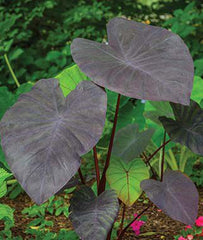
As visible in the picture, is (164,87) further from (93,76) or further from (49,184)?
(49,184)

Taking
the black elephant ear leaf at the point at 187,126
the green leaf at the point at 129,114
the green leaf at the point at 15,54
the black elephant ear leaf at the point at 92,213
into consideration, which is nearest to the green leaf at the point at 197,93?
the green leaf at the point at 129,114

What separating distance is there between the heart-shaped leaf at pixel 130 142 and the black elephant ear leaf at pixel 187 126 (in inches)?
5.2

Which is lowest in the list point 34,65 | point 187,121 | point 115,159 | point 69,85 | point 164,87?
point 34,65

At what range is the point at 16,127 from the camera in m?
1.56

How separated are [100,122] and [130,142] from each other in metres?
0.46

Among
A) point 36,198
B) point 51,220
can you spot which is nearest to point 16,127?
point 36,198

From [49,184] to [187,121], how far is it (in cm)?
66

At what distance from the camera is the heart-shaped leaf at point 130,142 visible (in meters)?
1.84

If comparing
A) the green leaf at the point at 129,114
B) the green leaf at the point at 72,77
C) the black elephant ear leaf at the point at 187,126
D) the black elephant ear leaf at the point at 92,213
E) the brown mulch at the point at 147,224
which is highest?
the green leaf at the point at 72,77

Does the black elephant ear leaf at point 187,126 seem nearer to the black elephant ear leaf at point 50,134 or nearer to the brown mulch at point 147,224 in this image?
the black elephant ear leaf at point 50,134

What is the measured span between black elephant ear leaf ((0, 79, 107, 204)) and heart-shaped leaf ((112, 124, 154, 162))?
374 millimetres

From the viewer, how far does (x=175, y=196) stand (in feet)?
5.49

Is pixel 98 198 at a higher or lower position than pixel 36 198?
lower

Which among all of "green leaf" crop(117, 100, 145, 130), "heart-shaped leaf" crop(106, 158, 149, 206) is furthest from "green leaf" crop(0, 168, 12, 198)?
"green leaf" crop(117, 100, 145, 130)
